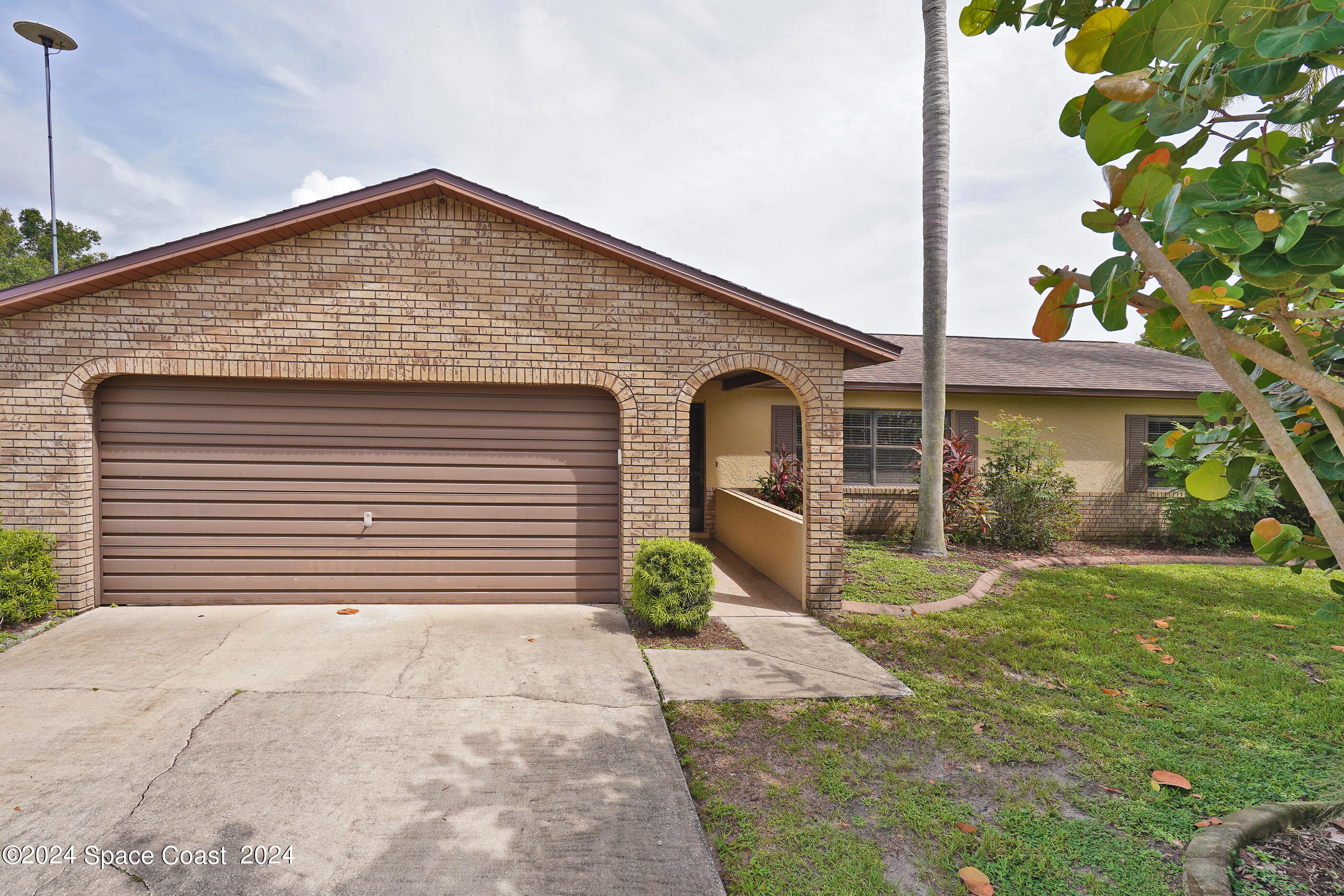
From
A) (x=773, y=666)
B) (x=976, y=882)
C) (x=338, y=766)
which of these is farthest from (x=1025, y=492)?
(x=338, y=766)

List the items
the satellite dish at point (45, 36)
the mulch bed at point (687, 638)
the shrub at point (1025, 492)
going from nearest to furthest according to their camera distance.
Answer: the mulch bed at point (687, 638) < the shrub at point (1025, 492) < the satellite dish at point (45, 36)

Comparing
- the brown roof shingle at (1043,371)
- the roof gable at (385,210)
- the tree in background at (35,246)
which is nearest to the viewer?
the roof gable at (385,210)

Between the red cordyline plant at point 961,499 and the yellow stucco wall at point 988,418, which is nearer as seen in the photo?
the red cordyline plant at point 961,499

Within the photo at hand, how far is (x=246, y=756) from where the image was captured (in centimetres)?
366

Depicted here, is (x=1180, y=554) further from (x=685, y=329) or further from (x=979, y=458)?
(x=685, y=329)

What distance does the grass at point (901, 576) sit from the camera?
25.0 ft

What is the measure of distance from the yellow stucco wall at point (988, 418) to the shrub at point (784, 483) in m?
0.62

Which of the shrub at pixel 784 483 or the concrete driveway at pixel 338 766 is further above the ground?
the shrub at pixel 784 483

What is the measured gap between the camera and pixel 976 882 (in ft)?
8.96

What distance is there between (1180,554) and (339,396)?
1368 centimetres

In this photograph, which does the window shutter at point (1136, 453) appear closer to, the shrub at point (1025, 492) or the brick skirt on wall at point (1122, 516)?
the brick skirt on wall at point (1122, 516)

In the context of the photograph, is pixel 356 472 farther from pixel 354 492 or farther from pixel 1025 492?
pixel 1025 492

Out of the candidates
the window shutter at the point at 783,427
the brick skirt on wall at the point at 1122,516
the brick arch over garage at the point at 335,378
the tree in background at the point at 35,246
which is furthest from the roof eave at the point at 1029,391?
the tree in background at the point at 35,246

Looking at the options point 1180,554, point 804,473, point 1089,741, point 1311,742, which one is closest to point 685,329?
point 804,473
